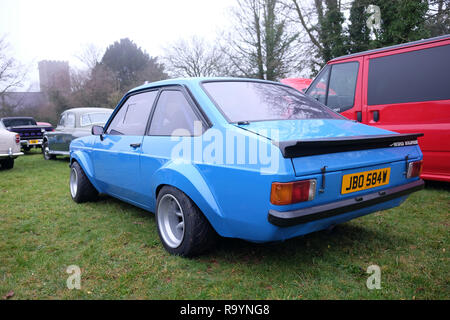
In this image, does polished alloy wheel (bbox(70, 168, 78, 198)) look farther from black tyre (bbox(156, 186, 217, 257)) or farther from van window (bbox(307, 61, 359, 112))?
van window (bbox(307, 61, 359, 112))

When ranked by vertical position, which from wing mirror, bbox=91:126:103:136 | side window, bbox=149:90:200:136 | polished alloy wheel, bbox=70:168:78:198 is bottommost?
polished alloy wheel, bbox=70:168:78:198

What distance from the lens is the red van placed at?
414 centimetres

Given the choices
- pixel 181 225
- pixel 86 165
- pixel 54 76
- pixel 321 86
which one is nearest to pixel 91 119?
pixel 86 165

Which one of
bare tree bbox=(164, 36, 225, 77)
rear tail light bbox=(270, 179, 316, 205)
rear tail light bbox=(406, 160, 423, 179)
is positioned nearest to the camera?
rear tail light bbox=(270, 179, 316, 205)

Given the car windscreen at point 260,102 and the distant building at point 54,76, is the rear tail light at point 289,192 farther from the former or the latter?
the distant building at point 54,76

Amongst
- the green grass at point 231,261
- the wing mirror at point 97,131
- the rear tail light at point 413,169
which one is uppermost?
the wing mirror at point 97,131

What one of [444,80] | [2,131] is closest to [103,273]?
[444,80]

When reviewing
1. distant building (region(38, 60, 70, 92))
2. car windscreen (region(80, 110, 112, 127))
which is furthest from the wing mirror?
distant building (region(38, 60, 70, 92))

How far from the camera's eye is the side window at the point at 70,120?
9188mm

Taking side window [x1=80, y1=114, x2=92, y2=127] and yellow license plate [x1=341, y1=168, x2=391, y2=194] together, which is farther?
side window [x1=80, y1=114, x2=92, y2=127]

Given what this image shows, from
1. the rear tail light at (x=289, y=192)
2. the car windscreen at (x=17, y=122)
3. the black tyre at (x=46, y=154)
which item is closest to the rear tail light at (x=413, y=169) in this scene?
the rear tail light at (x=289, y=192)

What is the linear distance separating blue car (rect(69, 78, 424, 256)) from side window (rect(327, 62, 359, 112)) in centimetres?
223

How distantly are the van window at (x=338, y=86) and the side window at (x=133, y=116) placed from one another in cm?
326

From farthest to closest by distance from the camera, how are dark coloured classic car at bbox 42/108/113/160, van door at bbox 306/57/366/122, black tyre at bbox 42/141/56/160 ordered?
black tyre at bbox 42/141/56/160 → dark coloured classic car at bbox 42/108/113/160 → van door at bbox 306/57/366/122
